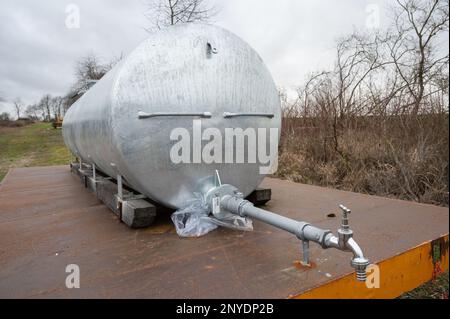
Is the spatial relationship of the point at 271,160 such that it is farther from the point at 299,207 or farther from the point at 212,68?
the point at 212,68

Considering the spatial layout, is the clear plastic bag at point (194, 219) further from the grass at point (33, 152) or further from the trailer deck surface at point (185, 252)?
the grass at point (33, 152)

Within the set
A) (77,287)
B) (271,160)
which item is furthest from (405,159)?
(77,287)

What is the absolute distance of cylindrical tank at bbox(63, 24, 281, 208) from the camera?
194 centimetres

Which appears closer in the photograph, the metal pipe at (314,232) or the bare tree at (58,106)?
the metal pipe at (314,232)

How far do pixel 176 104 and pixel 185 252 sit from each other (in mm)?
884

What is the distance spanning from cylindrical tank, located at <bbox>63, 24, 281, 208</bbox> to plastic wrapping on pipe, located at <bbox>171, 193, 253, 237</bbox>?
0.20 ft

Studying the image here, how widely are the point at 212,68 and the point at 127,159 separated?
2.62 feet

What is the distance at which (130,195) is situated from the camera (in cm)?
243

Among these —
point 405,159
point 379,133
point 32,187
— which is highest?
point 379,133

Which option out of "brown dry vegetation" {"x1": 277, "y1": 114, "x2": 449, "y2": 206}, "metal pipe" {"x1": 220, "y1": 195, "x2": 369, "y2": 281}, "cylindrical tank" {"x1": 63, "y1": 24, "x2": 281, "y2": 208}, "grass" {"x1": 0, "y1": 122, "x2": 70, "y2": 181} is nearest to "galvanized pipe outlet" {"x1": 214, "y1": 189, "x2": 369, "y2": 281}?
"metal pipe" {"x1": 220, "y1": 195, "x2": 369, "y2": 281}

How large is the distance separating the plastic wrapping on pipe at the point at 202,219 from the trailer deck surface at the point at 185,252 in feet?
0.19

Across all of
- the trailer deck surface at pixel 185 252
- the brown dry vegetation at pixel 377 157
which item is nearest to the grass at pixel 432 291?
the trailer deck surface at pixel 185 252

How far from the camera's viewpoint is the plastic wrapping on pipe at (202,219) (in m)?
2.09

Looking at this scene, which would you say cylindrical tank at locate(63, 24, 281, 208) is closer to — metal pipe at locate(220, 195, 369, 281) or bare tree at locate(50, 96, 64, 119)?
metal pipe at locate(220, 195, 369, 281)
